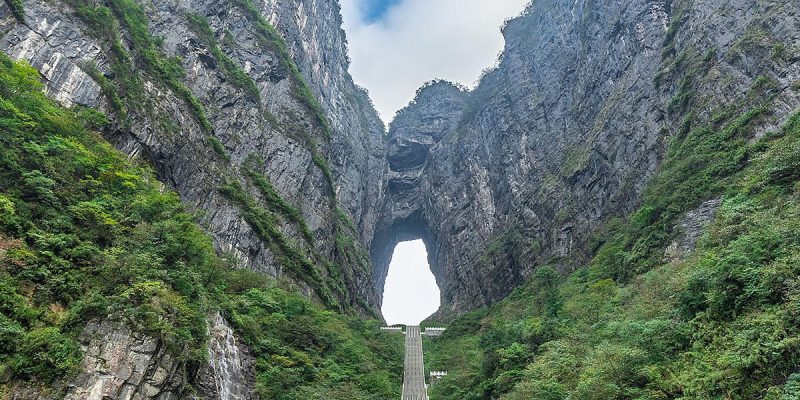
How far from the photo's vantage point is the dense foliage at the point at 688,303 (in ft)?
27.3

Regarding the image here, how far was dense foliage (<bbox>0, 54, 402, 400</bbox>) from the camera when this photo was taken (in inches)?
377

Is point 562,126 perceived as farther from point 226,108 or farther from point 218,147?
point 218,147

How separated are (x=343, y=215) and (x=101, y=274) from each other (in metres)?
39.0

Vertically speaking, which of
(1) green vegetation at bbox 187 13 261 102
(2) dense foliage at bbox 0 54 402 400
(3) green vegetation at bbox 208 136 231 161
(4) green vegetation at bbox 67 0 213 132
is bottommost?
(2) dense foliage at bbox 0 54 402 400

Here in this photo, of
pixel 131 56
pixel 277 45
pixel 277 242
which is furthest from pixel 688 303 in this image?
pixel 277 45

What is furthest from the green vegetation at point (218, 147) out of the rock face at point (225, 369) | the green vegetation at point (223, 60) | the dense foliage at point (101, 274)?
the rock face at point (225, 369)

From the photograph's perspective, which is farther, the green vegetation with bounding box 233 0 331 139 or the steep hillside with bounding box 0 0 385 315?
the green vegetation with bounding box 233 0 331 139

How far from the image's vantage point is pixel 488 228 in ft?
169

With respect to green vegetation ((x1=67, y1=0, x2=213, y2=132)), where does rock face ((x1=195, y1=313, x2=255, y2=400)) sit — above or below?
below

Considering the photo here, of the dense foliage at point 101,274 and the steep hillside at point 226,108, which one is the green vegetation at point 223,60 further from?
the dense foliage at point 101,274

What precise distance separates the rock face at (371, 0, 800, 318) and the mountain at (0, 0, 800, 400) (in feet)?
0.81

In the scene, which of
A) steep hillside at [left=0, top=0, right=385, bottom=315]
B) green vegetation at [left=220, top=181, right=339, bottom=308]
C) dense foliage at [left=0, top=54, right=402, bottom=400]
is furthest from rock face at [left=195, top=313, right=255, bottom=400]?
green vegetation at [left=220, top=181, right=339, bottom=308]

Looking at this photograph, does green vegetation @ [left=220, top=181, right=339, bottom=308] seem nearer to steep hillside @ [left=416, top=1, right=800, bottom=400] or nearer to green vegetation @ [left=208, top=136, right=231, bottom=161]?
green vegetation @ [left=208, top=136, right=231, bottom=161]

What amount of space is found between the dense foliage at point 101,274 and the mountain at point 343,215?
67 mm
